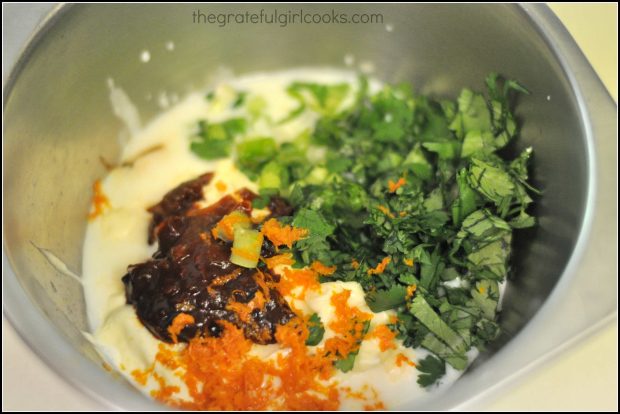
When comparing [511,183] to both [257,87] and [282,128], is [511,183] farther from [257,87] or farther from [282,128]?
[257,87]

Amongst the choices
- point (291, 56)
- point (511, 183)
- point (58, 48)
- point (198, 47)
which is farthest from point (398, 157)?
point (58, 48)

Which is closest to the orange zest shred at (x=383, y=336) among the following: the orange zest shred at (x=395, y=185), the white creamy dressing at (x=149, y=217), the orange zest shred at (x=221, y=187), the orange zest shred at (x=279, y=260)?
the white creamy dressing at (x=149, y=217)

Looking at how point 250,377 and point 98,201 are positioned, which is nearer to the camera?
point 250,377

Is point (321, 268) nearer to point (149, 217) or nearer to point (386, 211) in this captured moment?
point (386, 211)

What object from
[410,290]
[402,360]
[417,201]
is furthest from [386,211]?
[402,360]

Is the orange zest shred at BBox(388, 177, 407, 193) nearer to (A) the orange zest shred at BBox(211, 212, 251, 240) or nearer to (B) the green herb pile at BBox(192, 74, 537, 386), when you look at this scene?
(B) the green herb pile at BBox(192, 74, 537, 386)
